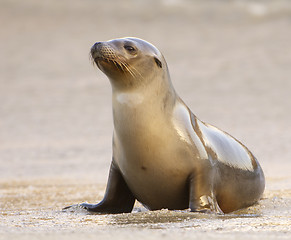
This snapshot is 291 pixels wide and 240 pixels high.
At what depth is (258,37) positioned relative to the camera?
2162cm

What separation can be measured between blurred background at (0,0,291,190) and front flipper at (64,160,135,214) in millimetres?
2245

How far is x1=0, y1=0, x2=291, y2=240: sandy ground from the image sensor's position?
4.05m

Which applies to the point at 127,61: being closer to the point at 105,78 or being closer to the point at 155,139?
the point at 155,139

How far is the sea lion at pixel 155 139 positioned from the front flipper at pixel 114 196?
3.6 inches

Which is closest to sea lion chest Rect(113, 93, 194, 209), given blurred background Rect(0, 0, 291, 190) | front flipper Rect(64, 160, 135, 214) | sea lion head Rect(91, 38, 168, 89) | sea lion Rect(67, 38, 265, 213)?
sea lion Rect(67, 38, 265, 213)

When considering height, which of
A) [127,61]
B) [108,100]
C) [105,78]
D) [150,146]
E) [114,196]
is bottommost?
[108,100]

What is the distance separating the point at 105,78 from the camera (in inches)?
785

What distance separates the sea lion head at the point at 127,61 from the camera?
15.0 ft

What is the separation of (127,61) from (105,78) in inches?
603

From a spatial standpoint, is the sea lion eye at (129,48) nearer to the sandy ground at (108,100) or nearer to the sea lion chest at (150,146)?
the sea lion chest at (150,146)

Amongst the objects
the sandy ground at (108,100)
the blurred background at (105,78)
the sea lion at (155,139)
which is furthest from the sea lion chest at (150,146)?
the blurred background at (105,78)

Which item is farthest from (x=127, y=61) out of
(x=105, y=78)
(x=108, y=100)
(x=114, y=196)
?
(x=105, y=78)

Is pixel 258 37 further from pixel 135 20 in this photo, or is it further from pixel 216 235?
pixel 216 235

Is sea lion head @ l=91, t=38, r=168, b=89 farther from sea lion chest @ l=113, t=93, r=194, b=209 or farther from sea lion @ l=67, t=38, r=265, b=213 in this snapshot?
sea lion chest @ l=113, t=93, r=194, b=209
